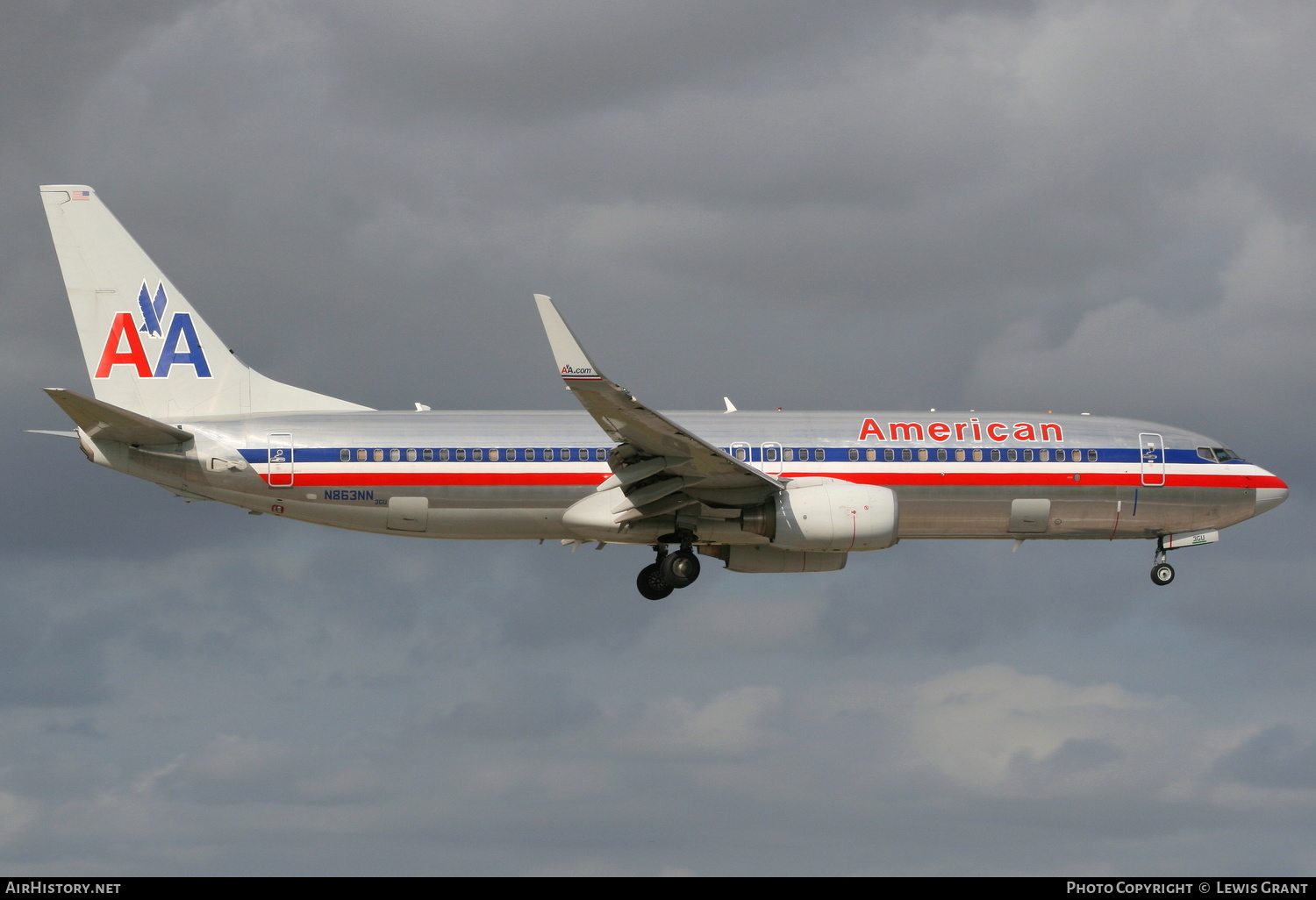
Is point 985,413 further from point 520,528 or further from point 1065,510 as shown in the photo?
point 520,528

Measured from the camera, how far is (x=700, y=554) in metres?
44.7

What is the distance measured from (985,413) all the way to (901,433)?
3053 millimetres

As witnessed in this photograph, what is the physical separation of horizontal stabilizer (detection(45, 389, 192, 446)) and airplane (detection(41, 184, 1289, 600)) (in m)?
0.07

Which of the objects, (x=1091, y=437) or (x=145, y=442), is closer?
(x=145, y=442)

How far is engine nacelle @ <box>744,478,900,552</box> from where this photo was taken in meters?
39.0

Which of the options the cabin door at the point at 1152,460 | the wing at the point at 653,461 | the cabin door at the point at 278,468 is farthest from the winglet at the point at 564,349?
the cabin door at the point at 1152,460

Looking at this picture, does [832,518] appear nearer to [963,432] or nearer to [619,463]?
[619,463]

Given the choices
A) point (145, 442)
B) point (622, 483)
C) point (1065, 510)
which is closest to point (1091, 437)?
point (1065, 510)

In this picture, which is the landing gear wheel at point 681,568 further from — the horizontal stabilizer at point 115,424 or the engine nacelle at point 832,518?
the horizontal stabilizer at point 115,424

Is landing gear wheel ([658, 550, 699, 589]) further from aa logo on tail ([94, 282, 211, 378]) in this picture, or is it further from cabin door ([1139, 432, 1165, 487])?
aa logo on tail ([94, 282, 211, 378])

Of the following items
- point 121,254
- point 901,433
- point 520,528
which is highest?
point 121,254

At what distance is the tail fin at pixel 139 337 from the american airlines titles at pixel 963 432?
14478 mm

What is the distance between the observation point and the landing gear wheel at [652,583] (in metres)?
41.9

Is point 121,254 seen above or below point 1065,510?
above
